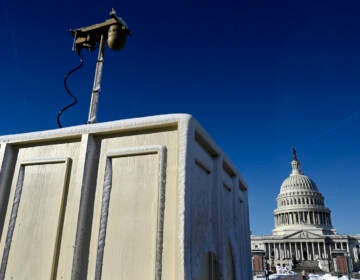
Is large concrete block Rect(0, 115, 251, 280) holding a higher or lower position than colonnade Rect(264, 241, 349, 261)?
lower

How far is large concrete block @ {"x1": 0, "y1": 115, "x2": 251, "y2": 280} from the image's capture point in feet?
8.64

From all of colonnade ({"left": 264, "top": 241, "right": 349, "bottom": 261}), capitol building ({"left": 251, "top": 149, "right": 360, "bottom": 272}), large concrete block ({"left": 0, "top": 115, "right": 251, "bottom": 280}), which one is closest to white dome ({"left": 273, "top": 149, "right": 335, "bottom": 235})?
capitol building ({"left": 251, "top": 149, "right": 360, "bottom": 272})

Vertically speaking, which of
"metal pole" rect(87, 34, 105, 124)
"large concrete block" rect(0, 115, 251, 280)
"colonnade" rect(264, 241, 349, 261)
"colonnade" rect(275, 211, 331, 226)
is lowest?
"large concrete block" rect(0, 115, 251, 280)

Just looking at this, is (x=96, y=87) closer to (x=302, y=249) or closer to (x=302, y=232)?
(x=302, y=232)

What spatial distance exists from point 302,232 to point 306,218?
5.52 m

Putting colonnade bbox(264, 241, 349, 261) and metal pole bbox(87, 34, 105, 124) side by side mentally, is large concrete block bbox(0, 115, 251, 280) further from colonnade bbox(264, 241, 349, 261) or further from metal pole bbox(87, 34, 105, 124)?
colonnade bbox(264, 241, 349, 261)

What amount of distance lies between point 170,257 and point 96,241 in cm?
73

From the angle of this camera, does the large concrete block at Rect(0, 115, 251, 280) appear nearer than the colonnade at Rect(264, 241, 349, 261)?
Yes

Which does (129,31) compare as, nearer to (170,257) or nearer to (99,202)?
(99,202)

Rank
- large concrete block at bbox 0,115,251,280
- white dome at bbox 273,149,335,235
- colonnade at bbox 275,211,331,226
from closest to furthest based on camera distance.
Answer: large concrete block at bbox 0,115,251,280
white dome at bbox 273,149,335,235
colonnade at bbox 275,211,331,226

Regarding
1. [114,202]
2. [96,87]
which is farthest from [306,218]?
[114,202]

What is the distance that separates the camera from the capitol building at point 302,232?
7731 cm

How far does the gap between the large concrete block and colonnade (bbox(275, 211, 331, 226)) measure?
288ft

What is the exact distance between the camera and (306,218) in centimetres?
8300
